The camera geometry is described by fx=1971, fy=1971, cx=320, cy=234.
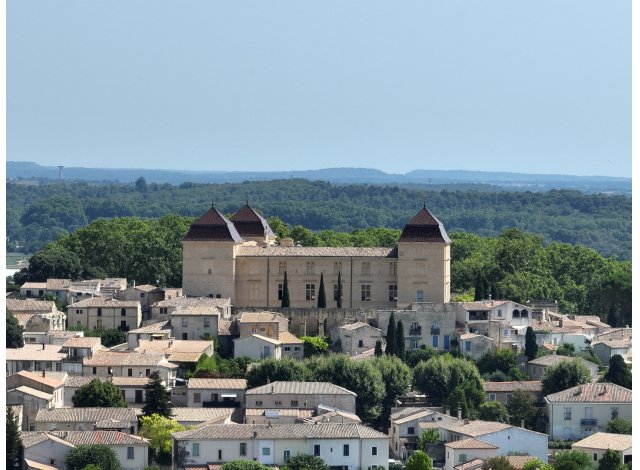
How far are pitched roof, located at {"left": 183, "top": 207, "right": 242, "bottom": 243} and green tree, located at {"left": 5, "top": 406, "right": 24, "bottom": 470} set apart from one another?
18.0 meters

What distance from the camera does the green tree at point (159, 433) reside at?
4709cm

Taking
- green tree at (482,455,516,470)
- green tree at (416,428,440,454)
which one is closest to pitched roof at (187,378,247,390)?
green tree at (416,428,440,454)

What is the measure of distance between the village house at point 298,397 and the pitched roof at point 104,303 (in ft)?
34.9

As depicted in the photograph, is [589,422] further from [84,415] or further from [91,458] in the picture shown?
[91,458]

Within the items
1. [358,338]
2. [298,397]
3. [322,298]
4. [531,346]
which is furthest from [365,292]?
[298,397]

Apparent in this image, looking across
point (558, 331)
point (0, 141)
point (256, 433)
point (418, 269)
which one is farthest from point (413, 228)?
point (0, 141)

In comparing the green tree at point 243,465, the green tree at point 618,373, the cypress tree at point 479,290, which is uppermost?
the cypress tree at point 479,290

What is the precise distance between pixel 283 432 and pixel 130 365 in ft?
26.7

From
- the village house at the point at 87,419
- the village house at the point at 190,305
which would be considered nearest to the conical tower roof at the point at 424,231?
the village house at the point at 190,305

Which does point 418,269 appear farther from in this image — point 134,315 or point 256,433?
point 256,433

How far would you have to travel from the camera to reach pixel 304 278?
64188 mm

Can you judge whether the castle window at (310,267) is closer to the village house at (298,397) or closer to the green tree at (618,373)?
the green tree at (618,373)

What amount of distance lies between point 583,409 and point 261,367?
884 cm

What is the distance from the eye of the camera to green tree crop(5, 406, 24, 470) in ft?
149
